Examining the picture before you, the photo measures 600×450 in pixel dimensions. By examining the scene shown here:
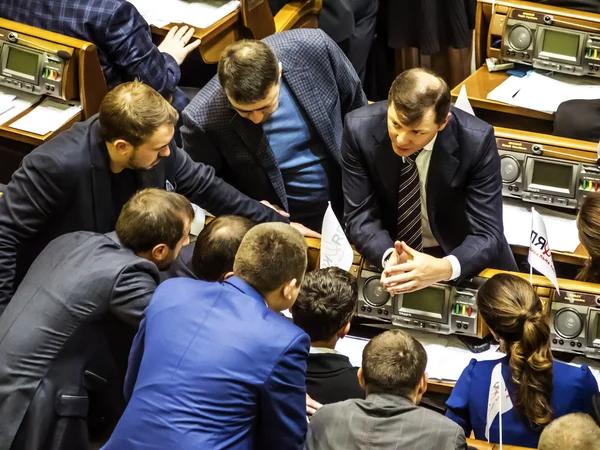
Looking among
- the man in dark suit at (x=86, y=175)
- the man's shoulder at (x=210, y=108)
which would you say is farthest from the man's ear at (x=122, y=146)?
the man's shoulder at (x=210, y=108)

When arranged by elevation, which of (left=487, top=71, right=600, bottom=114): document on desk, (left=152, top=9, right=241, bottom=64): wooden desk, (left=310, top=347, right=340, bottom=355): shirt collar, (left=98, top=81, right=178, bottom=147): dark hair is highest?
(left=98, top=81, right=178, bottom=147): dark hair

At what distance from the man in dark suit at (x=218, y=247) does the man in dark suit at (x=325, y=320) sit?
9.9 inches

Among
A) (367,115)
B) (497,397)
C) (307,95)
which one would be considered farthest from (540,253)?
(307,95)

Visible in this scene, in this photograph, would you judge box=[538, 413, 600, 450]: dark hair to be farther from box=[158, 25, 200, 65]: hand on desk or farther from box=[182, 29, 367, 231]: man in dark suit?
box=[158, 25, 200, 65]: hand on desk

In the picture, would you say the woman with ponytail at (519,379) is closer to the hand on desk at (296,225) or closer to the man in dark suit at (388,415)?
the man in dark suit at (388,415)

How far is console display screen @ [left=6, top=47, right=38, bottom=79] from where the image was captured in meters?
4.00

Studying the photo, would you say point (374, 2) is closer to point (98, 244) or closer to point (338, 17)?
point (338, 17)

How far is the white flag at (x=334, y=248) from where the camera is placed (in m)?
3.13

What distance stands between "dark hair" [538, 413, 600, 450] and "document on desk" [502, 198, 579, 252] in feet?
3.80

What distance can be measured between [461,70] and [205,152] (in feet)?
6.51

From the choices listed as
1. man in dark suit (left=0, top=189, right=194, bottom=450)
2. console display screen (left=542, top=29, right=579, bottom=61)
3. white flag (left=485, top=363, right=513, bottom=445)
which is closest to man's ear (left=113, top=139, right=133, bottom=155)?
man in dark suit (left=0, top=189, right=194, bottom=450)

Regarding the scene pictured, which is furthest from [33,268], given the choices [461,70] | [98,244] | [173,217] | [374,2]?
[461,70]

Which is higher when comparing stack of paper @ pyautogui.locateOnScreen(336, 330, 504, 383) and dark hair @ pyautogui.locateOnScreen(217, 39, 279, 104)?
dark hair @ pyautogui.locateOnScreen(217, 39, 279, 104)

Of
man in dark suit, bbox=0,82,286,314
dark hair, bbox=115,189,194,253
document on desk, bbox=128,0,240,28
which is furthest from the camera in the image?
document on desk, bbox=128,0,240,28
